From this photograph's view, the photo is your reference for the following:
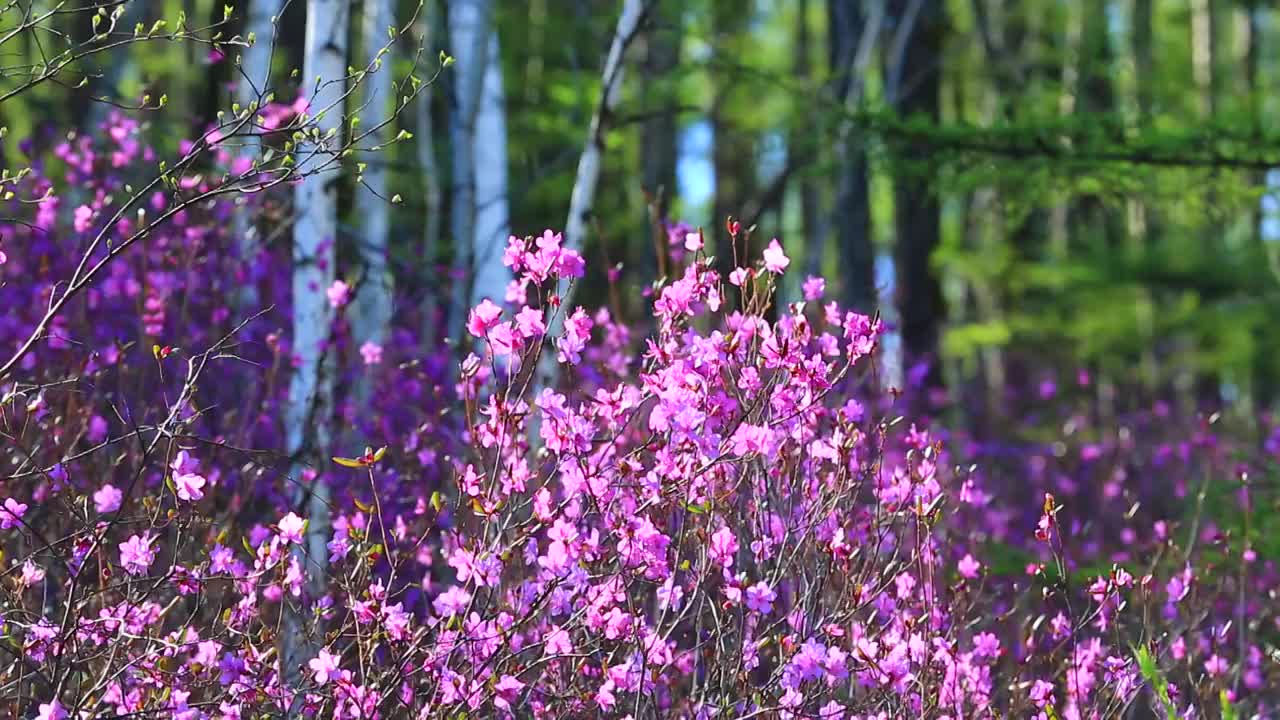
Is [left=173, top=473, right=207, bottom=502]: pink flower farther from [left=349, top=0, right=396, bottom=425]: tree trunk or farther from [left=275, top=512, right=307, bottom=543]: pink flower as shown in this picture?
[left=349, top=0, right=396, bottom=425]: tree trunk

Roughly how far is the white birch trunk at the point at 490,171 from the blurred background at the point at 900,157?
18mm

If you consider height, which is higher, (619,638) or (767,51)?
(767,51)

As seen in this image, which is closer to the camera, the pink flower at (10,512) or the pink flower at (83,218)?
the pink flower at (10,512)

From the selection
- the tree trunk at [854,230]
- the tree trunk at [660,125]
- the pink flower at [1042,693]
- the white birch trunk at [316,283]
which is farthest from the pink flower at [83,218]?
the tree trunk at [854,230]

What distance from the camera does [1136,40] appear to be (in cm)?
1811

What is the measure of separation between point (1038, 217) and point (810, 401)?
1932cm

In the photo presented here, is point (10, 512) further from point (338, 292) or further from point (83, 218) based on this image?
point (83, 218)

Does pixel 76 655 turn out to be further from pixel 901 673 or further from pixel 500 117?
pixel 500 117

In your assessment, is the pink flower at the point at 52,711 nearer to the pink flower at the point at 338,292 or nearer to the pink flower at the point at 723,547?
the pink flower at the point at 723,547

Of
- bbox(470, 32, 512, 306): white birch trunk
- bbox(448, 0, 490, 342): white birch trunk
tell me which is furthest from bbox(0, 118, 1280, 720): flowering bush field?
bbox(448, 0, 490, 342): white birch trunk

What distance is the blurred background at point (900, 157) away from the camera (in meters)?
6.72

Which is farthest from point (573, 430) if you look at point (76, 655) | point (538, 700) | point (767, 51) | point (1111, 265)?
point (767, 51)

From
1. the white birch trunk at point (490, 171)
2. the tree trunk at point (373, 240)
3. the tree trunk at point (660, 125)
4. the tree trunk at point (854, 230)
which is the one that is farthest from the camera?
the tree trunk at point (660, 125)

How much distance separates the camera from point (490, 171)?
719 centimetres
